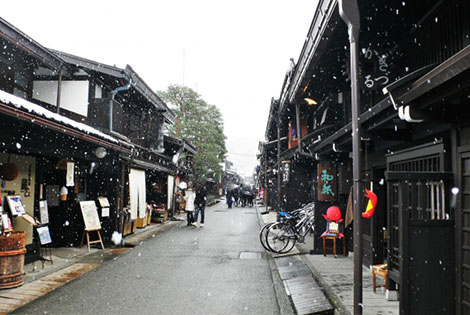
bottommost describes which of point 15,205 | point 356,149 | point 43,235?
point 43,235

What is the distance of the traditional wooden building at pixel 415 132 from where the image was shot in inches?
179

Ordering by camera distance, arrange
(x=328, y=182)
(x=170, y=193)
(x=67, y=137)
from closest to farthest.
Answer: (x=67, y=137) < (x=328, y=182) < (x=170, y=193)

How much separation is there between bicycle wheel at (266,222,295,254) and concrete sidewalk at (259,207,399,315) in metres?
0.35

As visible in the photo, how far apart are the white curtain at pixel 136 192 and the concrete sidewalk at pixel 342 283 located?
651 cm

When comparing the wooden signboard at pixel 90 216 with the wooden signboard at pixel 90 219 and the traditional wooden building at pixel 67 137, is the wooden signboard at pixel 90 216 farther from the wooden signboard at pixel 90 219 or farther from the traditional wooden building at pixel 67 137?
the traditional wooden building at pixel 67 137

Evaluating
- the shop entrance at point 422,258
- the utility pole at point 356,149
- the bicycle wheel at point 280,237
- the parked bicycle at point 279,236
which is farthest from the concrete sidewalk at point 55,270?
the shop entrance at point 422,258

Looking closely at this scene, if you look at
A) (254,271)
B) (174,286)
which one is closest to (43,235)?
(174,286)

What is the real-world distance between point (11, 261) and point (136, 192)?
817cm

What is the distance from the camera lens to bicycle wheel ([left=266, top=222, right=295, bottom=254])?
41.0ft

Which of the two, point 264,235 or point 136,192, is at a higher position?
point 136,192

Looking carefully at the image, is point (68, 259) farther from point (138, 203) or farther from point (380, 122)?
point (380, 122)

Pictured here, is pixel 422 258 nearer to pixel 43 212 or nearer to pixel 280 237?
pixel 280 237

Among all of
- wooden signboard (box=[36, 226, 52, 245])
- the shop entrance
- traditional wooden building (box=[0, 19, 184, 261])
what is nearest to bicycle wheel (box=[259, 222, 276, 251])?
traditional wooden building (box=[0, 19, 184, 261])

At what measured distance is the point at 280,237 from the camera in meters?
12.5
